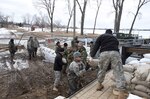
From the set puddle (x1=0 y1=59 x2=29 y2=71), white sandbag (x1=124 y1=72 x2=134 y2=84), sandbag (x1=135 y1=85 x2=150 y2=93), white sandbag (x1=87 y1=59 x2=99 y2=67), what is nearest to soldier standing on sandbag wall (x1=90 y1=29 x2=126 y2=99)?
white sandbag (x1=124 y1=72 x2=134 y2=84)

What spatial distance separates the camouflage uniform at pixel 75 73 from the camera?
18.5 ft

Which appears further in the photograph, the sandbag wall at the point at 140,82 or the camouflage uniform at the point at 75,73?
the camouflage uniform at the point at 75,73

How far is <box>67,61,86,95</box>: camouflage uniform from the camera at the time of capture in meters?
5.64

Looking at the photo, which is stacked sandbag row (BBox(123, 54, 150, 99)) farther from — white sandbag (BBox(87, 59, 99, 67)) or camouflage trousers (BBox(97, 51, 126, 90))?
white sandbag (BBox(87, 59, 99, 67))

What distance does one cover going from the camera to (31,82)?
8211 mm

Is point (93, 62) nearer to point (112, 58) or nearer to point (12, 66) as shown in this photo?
point (112, 58)

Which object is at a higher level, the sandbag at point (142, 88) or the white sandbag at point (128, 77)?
the white sandbag at point (128, 77)

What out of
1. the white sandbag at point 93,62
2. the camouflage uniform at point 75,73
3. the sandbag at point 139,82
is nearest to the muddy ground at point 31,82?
the white sandbag at point 93,62

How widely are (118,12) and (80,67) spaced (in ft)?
78.2

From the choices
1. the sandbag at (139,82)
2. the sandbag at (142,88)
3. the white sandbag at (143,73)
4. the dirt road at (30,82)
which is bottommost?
the dirt road at (30,82)

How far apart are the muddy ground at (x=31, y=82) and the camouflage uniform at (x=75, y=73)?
3.43 ft

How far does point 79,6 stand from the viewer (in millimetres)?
32250

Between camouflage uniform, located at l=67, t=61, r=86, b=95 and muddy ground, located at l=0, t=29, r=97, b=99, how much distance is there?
3.43 feet

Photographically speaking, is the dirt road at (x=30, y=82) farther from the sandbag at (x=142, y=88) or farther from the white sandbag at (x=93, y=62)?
the sandbag at (x=142, y=88)
